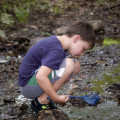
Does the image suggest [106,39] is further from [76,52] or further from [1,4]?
[76,52]

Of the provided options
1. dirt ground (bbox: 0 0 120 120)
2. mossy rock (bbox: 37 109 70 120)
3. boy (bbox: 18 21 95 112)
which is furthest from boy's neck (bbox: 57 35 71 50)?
dirt ground (bbox: 0 0 120 120)

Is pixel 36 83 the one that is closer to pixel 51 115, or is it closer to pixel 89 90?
pixel 51 115

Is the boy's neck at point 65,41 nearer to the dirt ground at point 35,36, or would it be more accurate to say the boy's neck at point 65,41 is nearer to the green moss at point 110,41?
the dirt ground at point 35,36

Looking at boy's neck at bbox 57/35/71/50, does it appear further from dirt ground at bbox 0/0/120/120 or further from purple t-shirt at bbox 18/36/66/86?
dirt ground at bbox 0/0/120/120

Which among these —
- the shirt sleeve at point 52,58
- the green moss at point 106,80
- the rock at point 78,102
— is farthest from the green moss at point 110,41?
the shirt sleeve at point 52,58

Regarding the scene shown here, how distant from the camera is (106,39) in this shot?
6.24 meters

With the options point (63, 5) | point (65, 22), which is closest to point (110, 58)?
point (65, 22)

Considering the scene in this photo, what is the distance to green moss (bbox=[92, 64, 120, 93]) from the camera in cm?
349

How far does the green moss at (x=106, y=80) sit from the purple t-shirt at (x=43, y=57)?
40.4 inches

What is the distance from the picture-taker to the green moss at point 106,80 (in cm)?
349

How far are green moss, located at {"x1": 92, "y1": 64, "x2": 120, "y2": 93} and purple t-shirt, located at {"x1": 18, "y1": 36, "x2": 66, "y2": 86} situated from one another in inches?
40.4

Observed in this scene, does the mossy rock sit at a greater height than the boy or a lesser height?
lesser

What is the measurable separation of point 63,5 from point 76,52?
21.6 ft

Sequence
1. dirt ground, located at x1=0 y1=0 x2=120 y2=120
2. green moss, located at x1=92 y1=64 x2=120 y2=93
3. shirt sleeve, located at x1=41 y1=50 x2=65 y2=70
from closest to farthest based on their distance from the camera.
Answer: shirt sleeve, located at x1=41 y1=50 x2=65 y2=70 < dirt ground, located at x1=0 y1=0 x2=120 y2=120 < green moss, located at x1=92 y1=64 x2=120 y2=93
